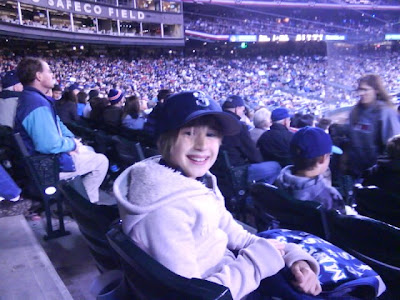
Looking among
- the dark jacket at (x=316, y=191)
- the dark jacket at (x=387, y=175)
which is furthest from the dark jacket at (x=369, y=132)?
the dark jacket at (x=316, y=191)

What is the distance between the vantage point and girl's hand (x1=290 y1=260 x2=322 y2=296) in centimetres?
117

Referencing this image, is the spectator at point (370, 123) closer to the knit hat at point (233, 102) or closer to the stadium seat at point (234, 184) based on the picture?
the stadium seat at point (234, 184)

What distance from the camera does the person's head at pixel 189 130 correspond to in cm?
120

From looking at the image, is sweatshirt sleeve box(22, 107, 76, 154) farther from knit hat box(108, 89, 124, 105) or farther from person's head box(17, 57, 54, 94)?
knit hat box(108, 89, 124, 105)

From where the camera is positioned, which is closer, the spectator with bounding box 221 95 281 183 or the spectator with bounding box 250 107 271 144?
the spectator with bounding box 221 95 281 183

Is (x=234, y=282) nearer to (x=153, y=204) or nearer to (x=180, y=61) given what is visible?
(x=153, y=204)

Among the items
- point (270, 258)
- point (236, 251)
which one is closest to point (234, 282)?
point (270, 258)

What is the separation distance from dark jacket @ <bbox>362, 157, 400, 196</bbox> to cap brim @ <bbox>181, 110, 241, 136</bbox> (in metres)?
1.32

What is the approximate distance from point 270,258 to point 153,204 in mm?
431

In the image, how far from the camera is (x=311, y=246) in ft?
4.55

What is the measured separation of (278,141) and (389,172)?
1528mm

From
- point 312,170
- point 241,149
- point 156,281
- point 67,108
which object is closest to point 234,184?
point 241,149

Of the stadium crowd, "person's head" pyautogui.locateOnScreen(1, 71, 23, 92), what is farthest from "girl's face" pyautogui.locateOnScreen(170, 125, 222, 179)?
the stadium crowd

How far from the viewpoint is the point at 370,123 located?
3215mm
